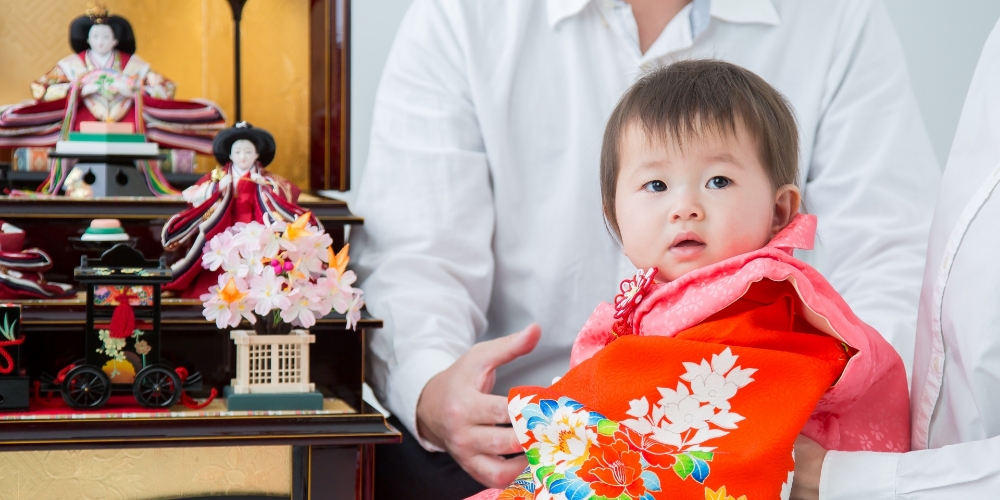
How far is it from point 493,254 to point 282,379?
1.86 ft

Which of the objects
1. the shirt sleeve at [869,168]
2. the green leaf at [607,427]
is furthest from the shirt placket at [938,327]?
the shirt sleeve at [869,168]

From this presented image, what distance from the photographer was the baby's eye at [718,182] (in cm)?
105

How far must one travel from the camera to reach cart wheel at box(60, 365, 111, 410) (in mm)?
1151

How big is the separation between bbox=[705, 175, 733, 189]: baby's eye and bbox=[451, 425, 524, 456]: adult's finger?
1.30 feet

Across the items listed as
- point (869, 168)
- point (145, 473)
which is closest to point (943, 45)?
point (869, 168)

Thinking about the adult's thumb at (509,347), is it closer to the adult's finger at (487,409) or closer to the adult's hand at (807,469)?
the adult's finger at (487,409)

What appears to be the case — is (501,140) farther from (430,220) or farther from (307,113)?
(307,113)

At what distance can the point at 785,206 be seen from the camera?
1118 millimetres

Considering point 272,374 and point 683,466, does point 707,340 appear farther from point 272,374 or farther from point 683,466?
point 272,374

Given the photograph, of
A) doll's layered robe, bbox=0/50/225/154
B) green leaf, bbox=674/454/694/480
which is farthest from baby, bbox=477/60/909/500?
doll's layered robe, bbox=0/50/225/154

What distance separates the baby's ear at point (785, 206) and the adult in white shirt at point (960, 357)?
159 mm

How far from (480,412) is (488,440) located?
37mm

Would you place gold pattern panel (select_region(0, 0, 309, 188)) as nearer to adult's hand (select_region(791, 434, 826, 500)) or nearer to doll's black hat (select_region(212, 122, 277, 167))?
doll's black hat (select_region(212, 122, 277, 167))

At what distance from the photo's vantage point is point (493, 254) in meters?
1.70
